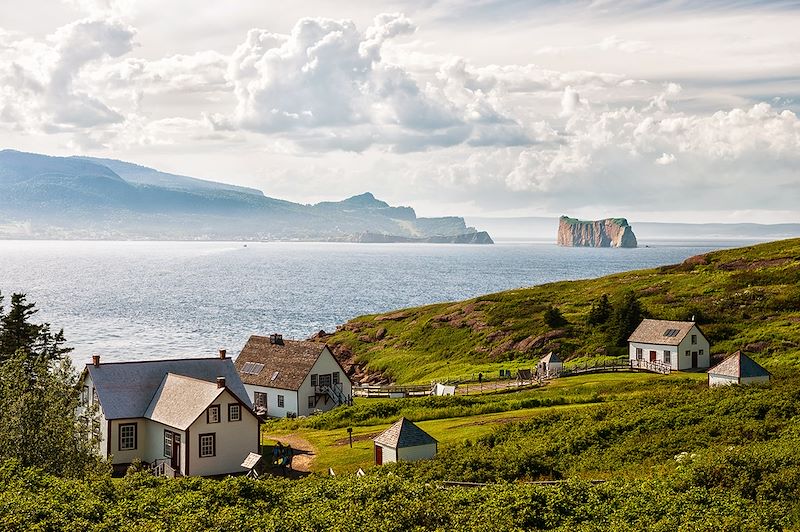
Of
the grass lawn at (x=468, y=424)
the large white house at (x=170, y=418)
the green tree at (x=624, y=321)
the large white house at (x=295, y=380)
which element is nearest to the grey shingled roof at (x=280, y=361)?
the large white house at (x=295, y=380)

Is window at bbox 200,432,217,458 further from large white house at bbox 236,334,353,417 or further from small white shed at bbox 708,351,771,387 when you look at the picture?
small white shed at bbox 708,351,771,387

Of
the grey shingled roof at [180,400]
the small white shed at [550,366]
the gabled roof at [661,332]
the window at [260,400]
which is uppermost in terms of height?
→ the gabled roof at [661,332]

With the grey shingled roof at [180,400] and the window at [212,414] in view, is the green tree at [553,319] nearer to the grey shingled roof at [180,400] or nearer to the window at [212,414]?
the grey shingled roof at [180,400]

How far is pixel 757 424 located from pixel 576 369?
37.0 meters

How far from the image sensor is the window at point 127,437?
49812mm

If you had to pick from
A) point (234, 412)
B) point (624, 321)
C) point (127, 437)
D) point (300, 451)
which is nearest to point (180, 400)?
point (234, 412)

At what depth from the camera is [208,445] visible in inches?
1852

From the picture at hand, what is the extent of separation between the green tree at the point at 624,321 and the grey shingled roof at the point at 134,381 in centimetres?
4668

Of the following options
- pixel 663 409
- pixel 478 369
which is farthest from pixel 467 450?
pixel 478 369

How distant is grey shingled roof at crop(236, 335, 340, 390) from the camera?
68562mm

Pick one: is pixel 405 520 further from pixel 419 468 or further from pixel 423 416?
pixel 423 416

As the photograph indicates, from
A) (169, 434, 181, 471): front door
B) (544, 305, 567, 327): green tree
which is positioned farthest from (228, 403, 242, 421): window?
(544, 305, 567, 327): green tree

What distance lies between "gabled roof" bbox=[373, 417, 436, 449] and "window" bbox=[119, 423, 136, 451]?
1819 centimetres

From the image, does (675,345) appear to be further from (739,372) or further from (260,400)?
(260,400)
